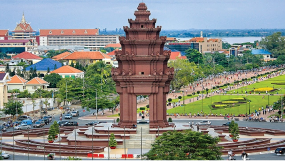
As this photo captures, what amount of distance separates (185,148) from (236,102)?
6590cm

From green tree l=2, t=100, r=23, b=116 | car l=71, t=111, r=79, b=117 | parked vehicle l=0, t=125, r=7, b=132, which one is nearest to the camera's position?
parked vehicle l=0, t=125, r=7, b=132

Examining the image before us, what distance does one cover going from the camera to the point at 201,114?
383 ft

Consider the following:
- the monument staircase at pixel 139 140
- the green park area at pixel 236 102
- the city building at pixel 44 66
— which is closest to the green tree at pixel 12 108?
the green park area at pixel 236 102

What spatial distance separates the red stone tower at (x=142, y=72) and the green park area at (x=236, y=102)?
34381 mm

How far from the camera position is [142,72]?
278ft

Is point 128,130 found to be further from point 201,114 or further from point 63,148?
point 201,114

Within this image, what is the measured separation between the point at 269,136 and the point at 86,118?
115 ft

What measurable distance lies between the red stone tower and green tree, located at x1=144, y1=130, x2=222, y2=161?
1592 centimetres

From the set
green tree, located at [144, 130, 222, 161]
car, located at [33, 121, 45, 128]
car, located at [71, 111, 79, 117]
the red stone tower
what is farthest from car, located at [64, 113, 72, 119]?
green tree, located at [144, 130, 222, 161]

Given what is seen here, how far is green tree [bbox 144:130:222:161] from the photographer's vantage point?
6394 centimetres

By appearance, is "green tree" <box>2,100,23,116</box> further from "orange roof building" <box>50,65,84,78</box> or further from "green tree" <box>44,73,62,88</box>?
"orange roof building" <box>50,65,84,78</box>

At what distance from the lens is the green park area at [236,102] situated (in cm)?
12112

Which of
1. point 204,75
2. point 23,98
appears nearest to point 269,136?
point 23,98

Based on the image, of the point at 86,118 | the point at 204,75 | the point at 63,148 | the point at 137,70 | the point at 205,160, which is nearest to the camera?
the point at 205,160
